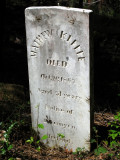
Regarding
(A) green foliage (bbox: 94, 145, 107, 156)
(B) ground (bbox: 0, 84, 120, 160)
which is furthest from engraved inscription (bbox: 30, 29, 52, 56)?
(A) green foliage (bbox: 94, 145, 107, 156)

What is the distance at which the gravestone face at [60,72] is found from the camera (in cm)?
297

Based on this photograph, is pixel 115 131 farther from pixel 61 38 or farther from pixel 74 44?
pixel 61 38

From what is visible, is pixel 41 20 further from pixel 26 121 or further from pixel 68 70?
pixel 26 121

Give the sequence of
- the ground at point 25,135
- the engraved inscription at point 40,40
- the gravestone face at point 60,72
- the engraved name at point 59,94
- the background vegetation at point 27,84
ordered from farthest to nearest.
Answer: the background vegetation at point 27,84
the ground at point 25,135
the engraved name at point 59,94
the engraved inscription at point 40,40
the gravestone face at point 60,72

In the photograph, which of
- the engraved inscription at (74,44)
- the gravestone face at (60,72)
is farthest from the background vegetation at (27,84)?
the engraved inscription at (74,44)

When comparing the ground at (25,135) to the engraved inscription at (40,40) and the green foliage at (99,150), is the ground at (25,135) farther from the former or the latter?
the engraved inscription at (40,40)

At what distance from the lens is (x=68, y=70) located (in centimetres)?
318

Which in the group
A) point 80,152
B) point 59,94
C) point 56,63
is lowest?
point 80,152

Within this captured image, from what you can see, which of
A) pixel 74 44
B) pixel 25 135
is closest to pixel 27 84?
pixel 25 135

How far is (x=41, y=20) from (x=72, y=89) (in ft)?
2.81

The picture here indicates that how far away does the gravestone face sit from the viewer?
2.97 m

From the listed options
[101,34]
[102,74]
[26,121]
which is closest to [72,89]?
[26,121]

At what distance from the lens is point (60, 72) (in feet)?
10.7

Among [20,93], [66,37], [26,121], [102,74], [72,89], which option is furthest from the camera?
[102,74]
